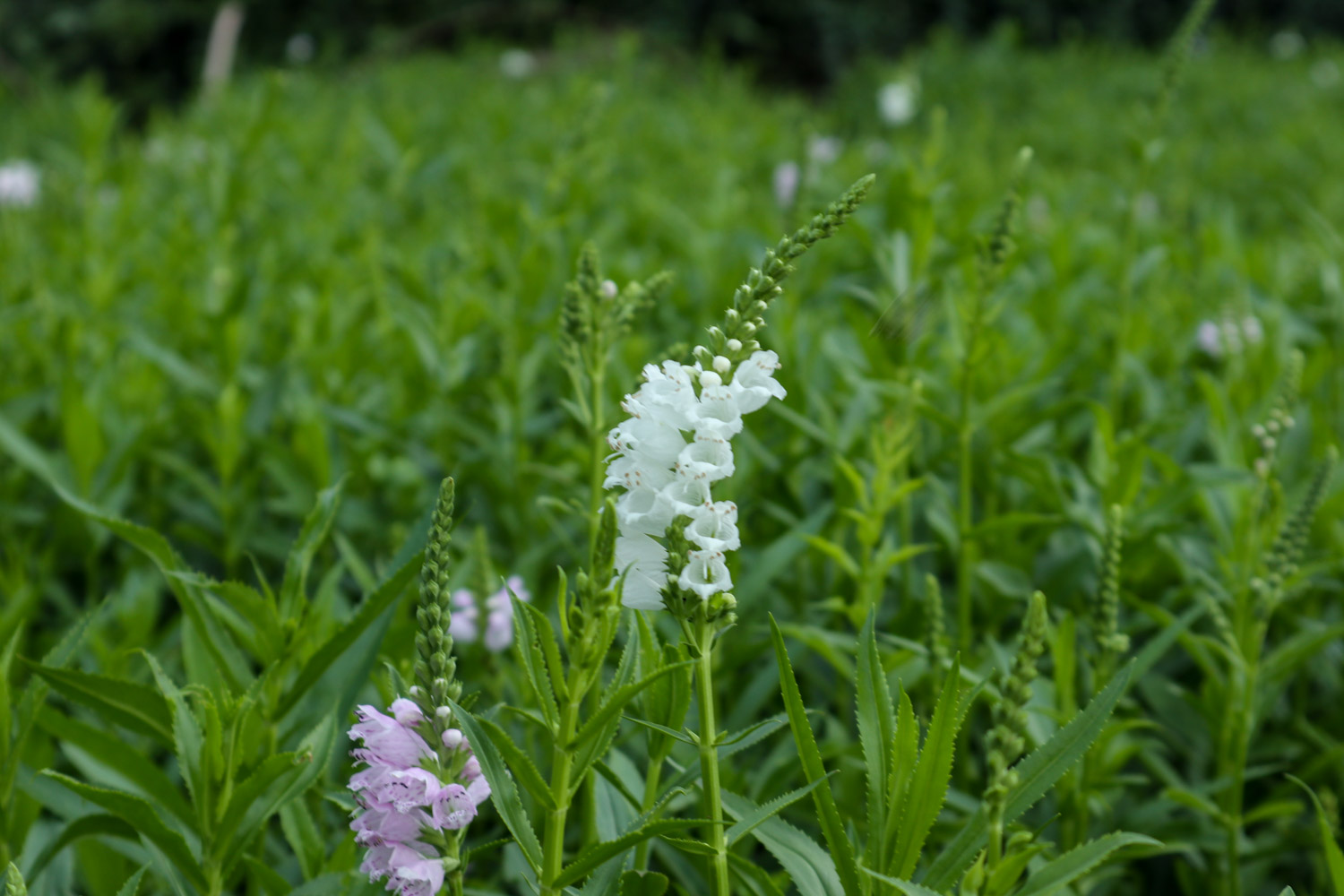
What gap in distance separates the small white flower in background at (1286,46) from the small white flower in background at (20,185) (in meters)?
14.0

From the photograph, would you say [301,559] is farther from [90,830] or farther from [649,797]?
[649,797]

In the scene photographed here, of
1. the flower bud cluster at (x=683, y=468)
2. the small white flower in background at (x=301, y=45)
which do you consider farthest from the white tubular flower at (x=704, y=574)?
the small white flower in background at (x=301, y=45)

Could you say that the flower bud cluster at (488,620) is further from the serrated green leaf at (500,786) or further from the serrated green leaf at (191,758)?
the serrated green leaf at (500,786)

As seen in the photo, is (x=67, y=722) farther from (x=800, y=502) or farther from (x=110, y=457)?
(x=800, y=502)

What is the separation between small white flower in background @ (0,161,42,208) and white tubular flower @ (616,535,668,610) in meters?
5.18

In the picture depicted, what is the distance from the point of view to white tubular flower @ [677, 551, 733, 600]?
47.6 inches

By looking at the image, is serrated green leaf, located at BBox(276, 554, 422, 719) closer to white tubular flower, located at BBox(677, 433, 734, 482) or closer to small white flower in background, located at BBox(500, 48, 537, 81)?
white tubular flower, located at BBox(677, 433, 734, 482)

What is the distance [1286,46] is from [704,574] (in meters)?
17.0

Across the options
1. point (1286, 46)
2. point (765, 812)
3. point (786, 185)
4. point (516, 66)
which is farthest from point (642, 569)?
point (1286, 46)

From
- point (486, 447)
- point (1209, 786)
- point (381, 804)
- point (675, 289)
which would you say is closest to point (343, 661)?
point (381, 804)

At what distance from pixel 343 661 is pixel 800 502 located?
49.2 inches

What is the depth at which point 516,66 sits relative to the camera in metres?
11.1

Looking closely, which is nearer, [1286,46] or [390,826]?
[390,826]

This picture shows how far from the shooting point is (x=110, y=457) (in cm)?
287
